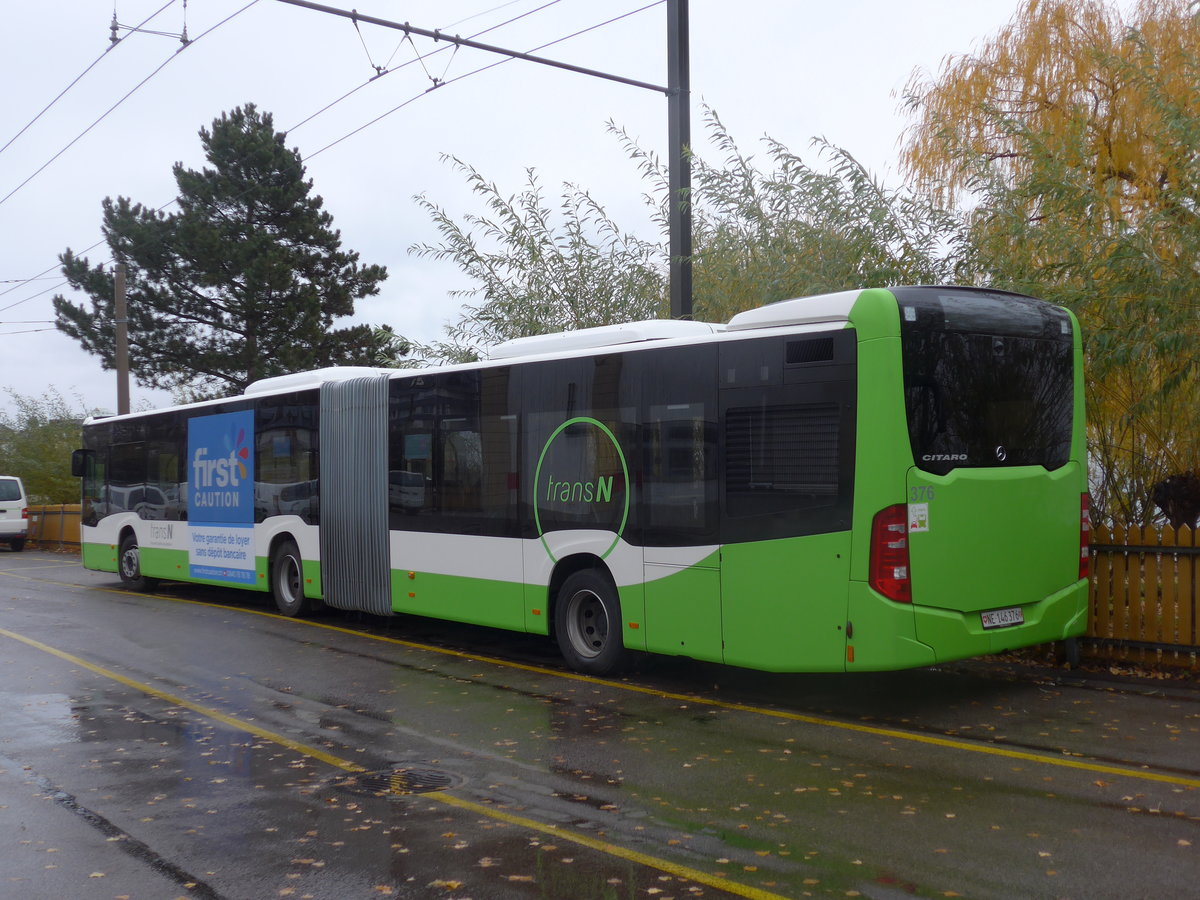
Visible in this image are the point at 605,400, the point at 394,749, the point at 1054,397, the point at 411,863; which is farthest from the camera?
the point at 605,400

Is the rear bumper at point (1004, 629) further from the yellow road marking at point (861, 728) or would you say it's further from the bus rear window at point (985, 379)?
the bus rear window at point (985, 379)

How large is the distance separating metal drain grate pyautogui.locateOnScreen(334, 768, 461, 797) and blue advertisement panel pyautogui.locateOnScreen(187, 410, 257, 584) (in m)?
9.57

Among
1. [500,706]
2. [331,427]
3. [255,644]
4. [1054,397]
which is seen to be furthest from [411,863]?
[331,427]

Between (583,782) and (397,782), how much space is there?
1125 millimetres

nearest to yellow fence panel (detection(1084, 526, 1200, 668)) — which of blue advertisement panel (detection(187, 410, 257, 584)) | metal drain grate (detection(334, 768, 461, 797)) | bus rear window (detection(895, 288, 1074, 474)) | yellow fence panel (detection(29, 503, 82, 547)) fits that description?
bus rear window (detection(895, 288, 1074, 474))

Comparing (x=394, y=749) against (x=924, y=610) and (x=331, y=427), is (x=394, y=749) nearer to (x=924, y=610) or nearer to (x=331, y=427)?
(x=924, y=610)

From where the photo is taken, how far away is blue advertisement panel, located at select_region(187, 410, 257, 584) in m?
16.2

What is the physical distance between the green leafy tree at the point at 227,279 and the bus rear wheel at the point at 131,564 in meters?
19.2

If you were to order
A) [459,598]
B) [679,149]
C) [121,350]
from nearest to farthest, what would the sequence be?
[459,598]
[679,149]
[121,350]

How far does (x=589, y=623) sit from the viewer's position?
10.8m

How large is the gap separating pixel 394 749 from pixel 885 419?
4083 millimetres

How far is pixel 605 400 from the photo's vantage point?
10.3 m

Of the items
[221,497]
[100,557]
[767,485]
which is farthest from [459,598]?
[100,557]

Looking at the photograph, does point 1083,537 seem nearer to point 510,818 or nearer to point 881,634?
point 881,634
